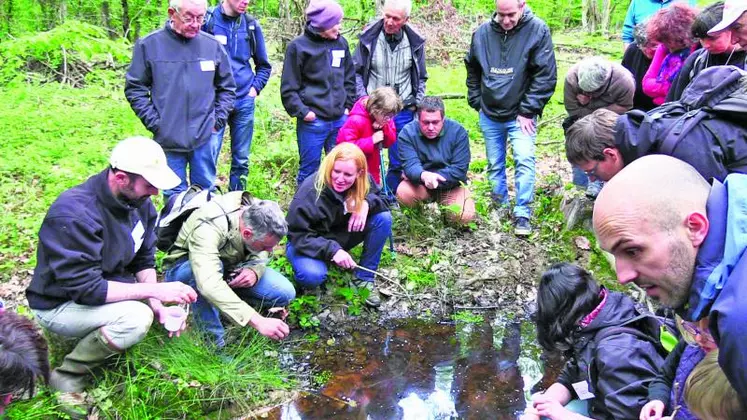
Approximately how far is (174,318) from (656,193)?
9.45 feet

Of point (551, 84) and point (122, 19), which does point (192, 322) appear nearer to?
point (551, 84)

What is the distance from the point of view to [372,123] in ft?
18.0

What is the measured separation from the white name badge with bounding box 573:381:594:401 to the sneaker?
2.79 m

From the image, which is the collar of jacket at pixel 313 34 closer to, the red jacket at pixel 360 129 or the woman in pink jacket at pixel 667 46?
the red jacket at pixel 360 129

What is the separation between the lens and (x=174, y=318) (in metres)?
3.58

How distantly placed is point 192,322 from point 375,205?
1719 mm

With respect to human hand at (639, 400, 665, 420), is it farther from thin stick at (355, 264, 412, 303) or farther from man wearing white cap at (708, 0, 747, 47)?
thin stick at (355, 264, 412, 303)

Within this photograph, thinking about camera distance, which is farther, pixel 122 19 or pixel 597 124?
pixel 122 19

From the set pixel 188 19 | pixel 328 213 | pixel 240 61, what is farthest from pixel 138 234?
pixel 240 61

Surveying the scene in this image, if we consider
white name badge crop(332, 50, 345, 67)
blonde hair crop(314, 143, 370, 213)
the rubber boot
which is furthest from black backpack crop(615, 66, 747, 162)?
white name badge crop(332, 50, 345, 67)

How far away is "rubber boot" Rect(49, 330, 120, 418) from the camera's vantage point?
3342 millimetres

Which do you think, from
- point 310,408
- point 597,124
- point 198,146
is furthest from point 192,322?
point 597,124

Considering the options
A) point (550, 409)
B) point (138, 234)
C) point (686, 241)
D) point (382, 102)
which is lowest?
point (550, 409)

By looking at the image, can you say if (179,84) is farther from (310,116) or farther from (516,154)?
(516,154)
